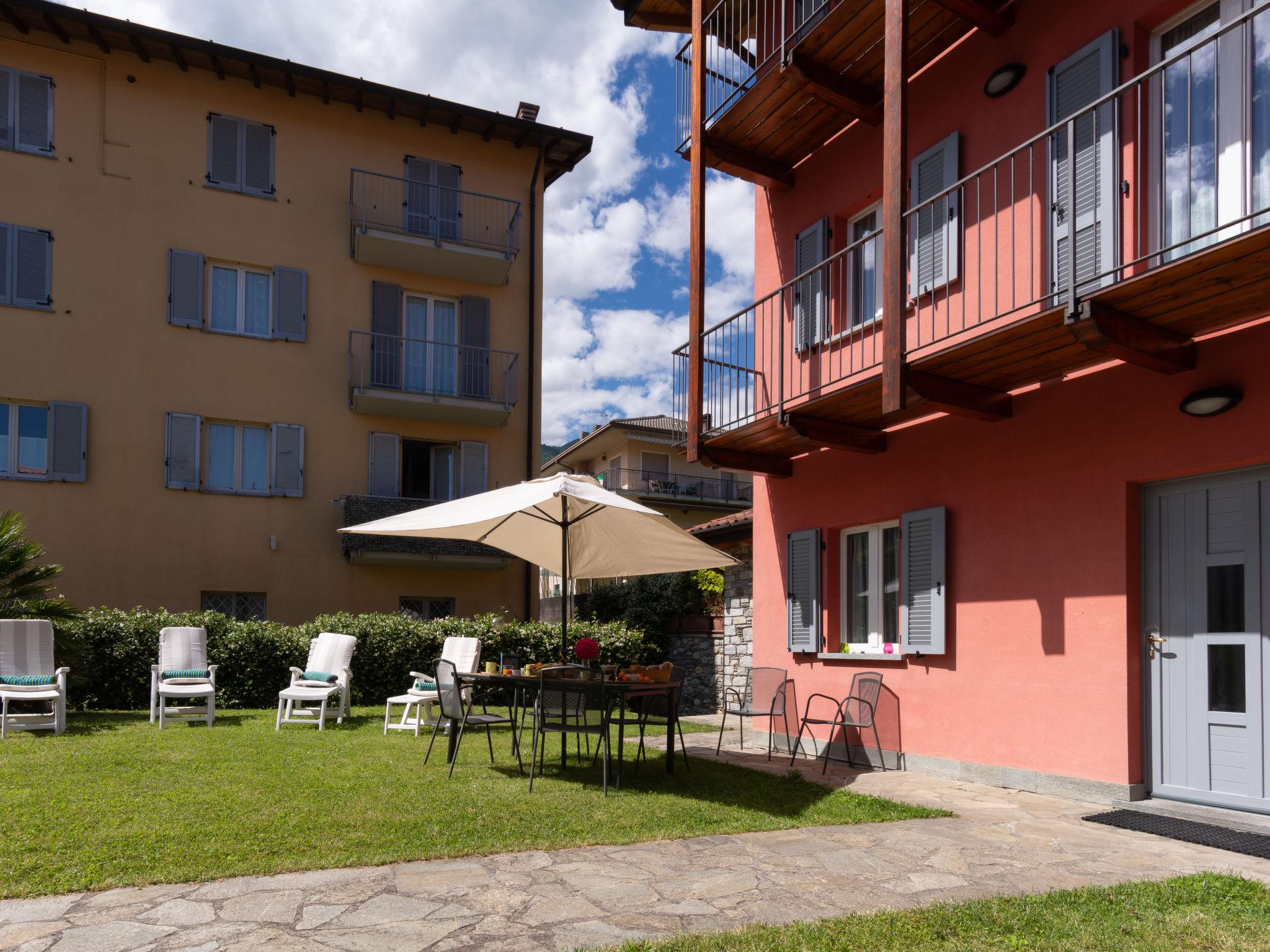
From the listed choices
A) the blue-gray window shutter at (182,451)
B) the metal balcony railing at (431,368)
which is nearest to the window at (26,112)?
the blue-gray window shutter at (182,451)

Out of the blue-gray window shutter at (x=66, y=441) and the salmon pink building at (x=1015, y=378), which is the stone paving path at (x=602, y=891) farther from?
the blue-gray window shutter at (x=66, y=441)

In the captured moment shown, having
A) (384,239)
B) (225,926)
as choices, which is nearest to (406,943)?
(225,926)

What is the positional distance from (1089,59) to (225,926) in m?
6.96

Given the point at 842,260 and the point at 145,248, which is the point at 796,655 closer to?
the point at 842,260

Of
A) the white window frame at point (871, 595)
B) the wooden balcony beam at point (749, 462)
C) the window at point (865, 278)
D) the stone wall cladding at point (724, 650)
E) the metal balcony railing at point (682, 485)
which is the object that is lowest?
the stone wall cladding at point (724, 650)

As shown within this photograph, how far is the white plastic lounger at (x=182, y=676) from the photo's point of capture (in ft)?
30.7

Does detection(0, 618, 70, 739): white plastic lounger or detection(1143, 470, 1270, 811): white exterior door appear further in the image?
detection(0, 618, 70, 739): white plastic lounger

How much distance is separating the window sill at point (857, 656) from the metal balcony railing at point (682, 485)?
20.4 meters

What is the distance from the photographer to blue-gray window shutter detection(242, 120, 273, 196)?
15.4 meters

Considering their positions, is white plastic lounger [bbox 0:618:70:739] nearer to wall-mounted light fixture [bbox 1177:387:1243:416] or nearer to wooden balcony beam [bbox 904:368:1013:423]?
wooden balcony beam [bbox 904:368:1013:423]

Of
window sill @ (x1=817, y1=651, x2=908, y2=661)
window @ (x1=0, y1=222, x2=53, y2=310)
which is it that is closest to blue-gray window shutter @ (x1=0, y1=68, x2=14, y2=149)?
window @ (x1=0, y1=222, x2=53, y2=310)

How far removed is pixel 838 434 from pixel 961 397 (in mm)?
1464

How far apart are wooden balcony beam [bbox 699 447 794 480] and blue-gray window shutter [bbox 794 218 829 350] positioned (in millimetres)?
1130

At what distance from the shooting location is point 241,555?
14711mm
